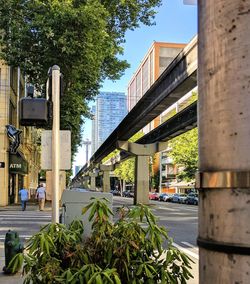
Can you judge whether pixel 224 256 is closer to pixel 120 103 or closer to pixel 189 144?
pixel 189 144

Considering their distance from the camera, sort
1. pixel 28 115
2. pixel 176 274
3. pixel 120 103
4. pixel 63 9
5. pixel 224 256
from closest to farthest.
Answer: pixel 224 256, pixel 176 274, pixel 28 115, pixel 63 9, pixel 120 103

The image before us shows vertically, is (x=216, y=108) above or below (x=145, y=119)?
below

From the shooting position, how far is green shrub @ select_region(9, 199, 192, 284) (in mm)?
3758

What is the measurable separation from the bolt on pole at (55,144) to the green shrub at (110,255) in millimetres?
1826

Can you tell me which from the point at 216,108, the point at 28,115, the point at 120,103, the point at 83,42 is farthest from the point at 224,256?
the point at 120,103

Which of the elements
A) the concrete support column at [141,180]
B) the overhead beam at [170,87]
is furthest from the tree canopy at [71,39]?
the concrete support column at [141,180]

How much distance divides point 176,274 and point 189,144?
5449 centimetres

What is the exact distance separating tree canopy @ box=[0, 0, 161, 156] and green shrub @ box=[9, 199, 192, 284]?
21.7 metres

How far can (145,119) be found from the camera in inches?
1497

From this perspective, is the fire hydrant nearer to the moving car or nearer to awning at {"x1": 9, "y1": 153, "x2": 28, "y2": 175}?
awning at {"x1": 9, "y1": 153, "x2": 28, "y2": 175}

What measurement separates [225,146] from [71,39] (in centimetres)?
2397

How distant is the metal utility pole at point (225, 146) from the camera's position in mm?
1770

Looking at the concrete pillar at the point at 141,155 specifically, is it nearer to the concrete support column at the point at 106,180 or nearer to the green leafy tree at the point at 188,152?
the green leafy tree at the point at 188,152

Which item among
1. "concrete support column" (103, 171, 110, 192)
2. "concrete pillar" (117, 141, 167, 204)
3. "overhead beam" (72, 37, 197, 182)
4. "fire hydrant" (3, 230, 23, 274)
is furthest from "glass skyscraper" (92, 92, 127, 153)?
"fire hydrant" (3, 230, 23, 274)
